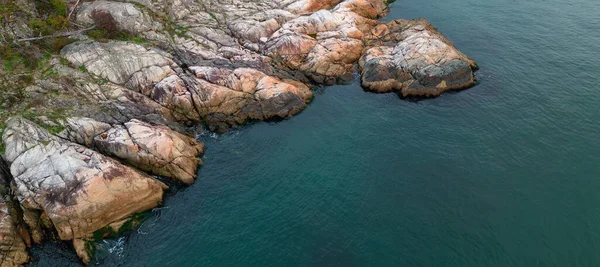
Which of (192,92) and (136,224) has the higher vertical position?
(192,92)

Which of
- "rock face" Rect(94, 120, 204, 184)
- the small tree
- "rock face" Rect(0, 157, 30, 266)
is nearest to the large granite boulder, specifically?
the small tree

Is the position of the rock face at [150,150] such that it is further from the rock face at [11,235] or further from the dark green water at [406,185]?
the rock face at [11,235]

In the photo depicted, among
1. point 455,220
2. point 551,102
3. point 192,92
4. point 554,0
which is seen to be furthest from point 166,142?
point 554,0

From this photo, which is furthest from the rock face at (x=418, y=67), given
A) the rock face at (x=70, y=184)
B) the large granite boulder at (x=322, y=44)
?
the rock face at (x=70, y=184)

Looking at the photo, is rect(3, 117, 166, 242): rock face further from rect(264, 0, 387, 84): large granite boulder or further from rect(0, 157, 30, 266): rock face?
rect(264, 0, 387, 84): large granite boulder

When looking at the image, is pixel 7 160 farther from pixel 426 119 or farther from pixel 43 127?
pixel 426 119

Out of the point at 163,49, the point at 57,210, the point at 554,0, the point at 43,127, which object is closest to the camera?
the point at 57,210

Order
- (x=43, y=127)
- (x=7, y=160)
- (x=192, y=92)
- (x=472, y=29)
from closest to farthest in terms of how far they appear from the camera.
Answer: (x=7, y=160), (x=43, y=127), (x=192, y=92), (x=472, y=29)
